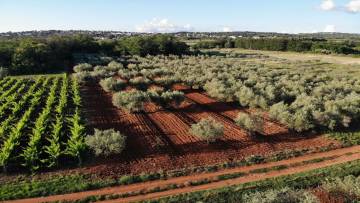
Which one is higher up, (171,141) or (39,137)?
(39,137)

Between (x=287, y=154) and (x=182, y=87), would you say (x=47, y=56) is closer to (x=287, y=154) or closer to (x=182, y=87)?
(x=182, y=87)

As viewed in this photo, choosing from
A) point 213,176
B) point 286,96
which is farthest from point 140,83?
point 213,176

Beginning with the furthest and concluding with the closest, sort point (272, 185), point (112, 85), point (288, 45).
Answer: point (288, 45) < point (112, 85) < point (272, 185)

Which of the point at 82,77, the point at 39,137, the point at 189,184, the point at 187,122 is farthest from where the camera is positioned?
the point at 82,77

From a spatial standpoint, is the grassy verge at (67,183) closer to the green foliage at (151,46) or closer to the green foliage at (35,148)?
the green foliage at (35,148)

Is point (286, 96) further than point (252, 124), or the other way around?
point (286, 96)

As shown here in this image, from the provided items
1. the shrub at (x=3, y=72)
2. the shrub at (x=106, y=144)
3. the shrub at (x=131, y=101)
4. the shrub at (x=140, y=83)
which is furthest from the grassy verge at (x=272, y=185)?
the shrub at (x=3, y=72)

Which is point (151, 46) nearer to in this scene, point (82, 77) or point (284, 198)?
point (82, 77)

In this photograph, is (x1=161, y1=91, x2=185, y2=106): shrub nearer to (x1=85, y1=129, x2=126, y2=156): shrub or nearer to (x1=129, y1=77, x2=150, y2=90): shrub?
(x1=129, y1=77, x2=150, y2=90): shrub

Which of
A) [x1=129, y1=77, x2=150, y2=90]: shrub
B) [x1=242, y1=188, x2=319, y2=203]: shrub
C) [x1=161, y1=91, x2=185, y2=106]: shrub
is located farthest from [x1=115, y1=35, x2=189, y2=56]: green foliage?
[x1=242, y1=188, x2=319, y2=203]: shrub
